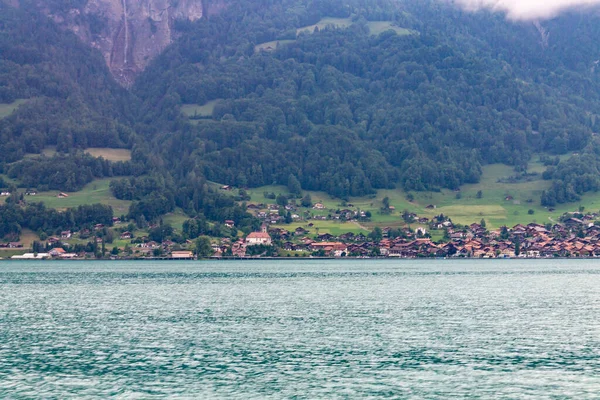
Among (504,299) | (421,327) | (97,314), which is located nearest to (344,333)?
(421,327)

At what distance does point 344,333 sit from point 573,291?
52.9 meters

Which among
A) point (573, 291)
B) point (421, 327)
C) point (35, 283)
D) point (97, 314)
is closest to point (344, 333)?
point (421, 327)

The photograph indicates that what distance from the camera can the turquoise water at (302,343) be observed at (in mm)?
48250

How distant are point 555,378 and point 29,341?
38993mm

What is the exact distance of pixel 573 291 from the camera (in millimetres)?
111000

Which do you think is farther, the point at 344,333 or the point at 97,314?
the point at 97,314

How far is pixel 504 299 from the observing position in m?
99.7

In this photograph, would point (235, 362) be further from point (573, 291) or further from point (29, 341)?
point (573, 291)

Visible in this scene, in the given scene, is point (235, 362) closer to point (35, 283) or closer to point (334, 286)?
point (334, 286)

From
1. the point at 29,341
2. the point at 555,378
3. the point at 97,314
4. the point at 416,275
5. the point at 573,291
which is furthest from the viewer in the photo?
the point at 416,275

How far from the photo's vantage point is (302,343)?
63656 mm

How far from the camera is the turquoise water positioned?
158 feet

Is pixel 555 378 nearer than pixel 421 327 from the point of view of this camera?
Yes

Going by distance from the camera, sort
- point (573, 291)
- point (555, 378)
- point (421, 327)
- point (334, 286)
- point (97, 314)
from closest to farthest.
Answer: point (555, 378)
point (421, 327)
point (97, 314)
point (573, 291)
point (334, 286)
